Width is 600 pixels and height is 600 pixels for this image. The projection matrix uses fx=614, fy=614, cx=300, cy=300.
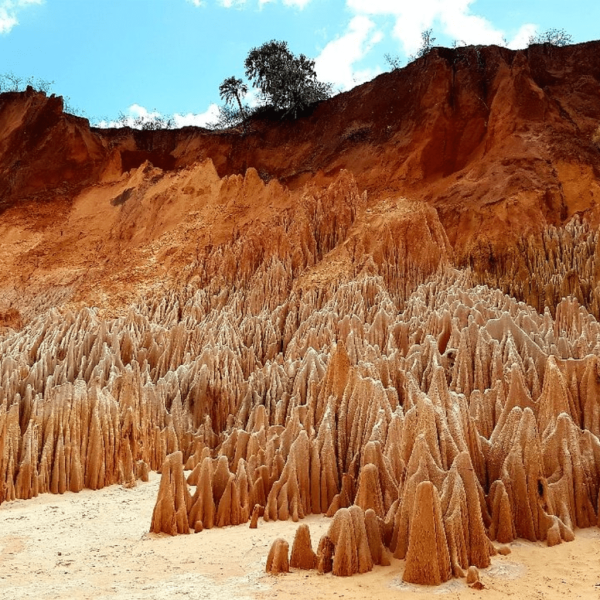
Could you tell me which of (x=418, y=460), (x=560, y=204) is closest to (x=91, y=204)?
(x=560, y=204)

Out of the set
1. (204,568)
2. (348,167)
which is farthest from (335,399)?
(348,167)

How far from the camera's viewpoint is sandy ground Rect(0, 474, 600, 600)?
17.9 feet

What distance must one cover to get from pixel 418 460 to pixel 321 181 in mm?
15824

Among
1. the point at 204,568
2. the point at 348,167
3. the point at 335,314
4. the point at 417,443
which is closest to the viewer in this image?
the point at 204,568

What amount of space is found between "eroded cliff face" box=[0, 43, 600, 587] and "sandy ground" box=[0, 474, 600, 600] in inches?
10.1

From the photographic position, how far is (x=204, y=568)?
6555 mm

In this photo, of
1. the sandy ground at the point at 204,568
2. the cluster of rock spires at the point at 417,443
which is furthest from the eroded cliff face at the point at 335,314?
the sandy ground at the point at 204,568

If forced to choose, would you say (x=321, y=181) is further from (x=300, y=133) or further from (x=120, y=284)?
(x=120, y=284)

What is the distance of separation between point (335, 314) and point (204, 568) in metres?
8.78

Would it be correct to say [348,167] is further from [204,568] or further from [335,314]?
[204,568]

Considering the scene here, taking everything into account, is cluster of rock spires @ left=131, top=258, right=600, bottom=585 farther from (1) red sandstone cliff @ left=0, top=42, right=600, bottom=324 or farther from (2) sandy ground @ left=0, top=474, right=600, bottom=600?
(1) red sandstone cliff @ left=0, top=42, right=600, bottom=324

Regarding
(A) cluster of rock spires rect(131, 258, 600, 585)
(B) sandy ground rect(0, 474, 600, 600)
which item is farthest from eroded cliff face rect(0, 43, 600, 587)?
(B) sandy ground rect(0, 474, 600, 600)

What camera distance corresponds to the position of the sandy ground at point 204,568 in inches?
215

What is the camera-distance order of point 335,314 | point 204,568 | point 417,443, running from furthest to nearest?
1. point 335,314
2. point 417,443
3. point 204,568
